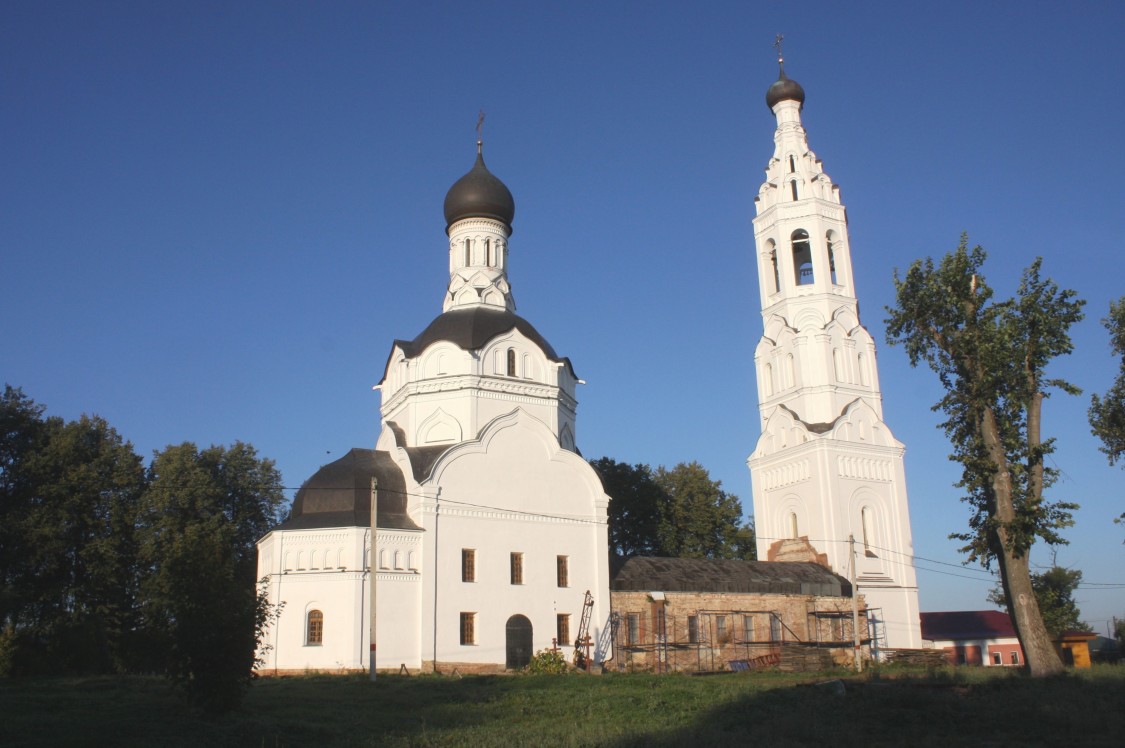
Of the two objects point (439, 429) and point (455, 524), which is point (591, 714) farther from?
point (439, 429)

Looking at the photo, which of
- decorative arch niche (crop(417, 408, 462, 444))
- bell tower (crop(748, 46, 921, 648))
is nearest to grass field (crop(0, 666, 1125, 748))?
decorative arch niche (crop(417, 408, 462, 444))

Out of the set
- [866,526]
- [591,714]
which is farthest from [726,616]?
[591,714]

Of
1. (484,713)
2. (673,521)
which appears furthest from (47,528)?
(673,521)

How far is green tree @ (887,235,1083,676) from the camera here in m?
20.1

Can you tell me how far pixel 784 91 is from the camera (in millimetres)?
40625

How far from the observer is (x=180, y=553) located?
1580 centimetres

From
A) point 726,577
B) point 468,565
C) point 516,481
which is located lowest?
point 726,577

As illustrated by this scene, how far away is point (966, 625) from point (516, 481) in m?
27.9

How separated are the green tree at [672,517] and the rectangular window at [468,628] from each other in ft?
50.8

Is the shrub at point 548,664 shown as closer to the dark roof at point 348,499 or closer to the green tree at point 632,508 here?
the dark roof at point 348,499

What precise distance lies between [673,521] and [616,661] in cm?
1482

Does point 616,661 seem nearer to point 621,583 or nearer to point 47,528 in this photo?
point 621,583

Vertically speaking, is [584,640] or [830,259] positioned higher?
[830,259]

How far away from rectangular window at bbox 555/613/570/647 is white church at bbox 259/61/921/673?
0.07m
